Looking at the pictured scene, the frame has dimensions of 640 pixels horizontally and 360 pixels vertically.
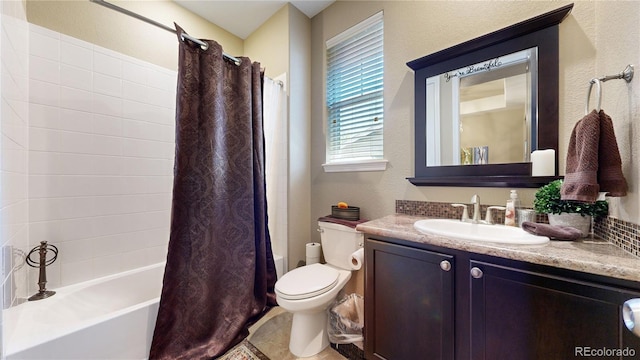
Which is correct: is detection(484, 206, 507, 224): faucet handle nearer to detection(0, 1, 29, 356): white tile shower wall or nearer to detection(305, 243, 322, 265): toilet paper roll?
detection(305, 243, 322, 265): toilet paper roll

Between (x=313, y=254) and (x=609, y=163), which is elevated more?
(x=609, y=163)

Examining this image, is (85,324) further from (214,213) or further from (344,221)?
(344,221)

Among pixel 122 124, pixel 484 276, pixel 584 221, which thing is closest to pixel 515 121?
pixel 584 221

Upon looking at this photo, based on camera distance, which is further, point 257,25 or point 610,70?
point 257,25

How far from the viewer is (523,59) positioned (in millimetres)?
1231

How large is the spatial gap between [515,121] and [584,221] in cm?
58

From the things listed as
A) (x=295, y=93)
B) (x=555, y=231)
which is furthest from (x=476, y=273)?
(x=295, y=93)

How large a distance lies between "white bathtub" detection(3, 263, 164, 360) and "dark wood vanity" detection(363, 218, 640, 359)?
1269 mm

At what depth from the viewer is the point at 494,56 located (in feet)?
4.28

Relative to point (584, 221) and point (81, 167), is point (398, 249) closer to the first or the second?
point (584, 221)

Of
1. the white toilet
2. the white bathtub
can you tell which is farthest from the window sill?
the white bathtub

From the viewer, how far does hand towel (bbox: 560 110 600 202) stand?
827mm

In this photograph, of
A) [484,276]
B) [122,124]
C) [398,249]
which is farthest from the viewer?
[122,124]

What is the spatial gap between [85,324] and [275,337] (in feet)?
3.32
